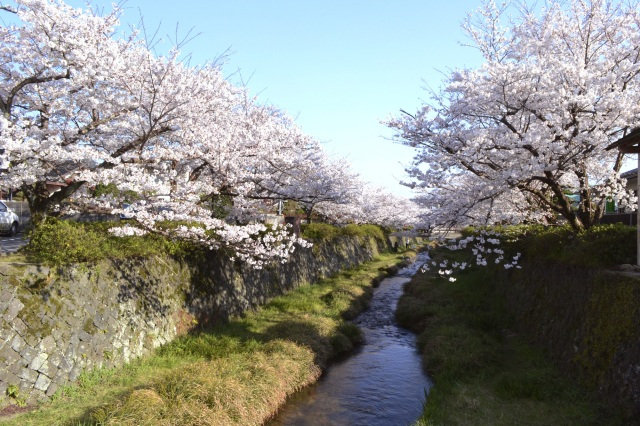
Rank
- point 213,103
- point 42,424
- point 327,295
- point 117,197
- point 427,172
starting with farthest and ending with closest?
point 327,295 → point 213,103 → point 427,172 → point 117,197 → point 42,424

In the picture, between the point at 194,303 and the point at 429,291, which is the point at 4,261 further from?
the point at 429,291

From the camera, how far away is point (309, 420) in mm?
9578

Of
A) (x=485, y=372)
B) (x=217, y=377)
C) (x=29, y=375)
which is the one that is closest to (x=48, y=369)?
(x=29, y=375)

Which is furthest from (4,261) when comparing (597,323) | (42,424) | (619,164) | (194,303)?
(619,164)

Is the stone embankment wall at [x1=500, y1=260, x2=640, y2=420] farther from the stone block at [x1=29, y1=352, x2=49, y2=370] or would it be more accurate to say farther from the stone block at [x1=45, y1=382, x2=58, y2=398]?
the stone block at [x1=29, y1=352, x2=49, y2=370]

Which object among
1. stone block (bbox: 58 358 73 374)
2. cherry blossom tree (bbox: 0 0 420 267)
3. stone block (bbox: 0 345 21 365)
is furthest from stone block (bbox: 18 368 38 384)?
cherry blossom tree (bbox: 0 0 420 267)

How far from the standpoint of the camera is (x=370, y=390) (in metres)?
11.3

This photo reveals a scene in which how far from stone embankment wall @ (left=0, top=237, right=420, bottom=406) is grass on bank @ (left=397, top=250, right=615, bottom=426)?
6.93 metres

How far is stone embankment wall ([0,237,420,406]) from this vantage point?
8156 mm

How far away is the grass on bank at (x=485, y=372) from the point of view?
8.64 meters

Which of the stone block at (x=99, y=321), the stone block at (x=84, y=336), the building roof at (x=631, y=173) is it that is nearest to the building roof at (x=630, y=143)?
the building roof at (x=631, y=173)

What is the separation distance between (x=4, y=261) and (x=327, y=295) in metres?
13.3

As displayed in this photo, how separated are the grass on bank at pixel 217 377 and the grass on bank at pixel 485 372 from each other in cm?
320

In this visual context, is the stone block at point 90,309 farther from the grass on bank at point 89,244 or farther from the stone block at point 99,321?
the grass on bank at point 89,244
